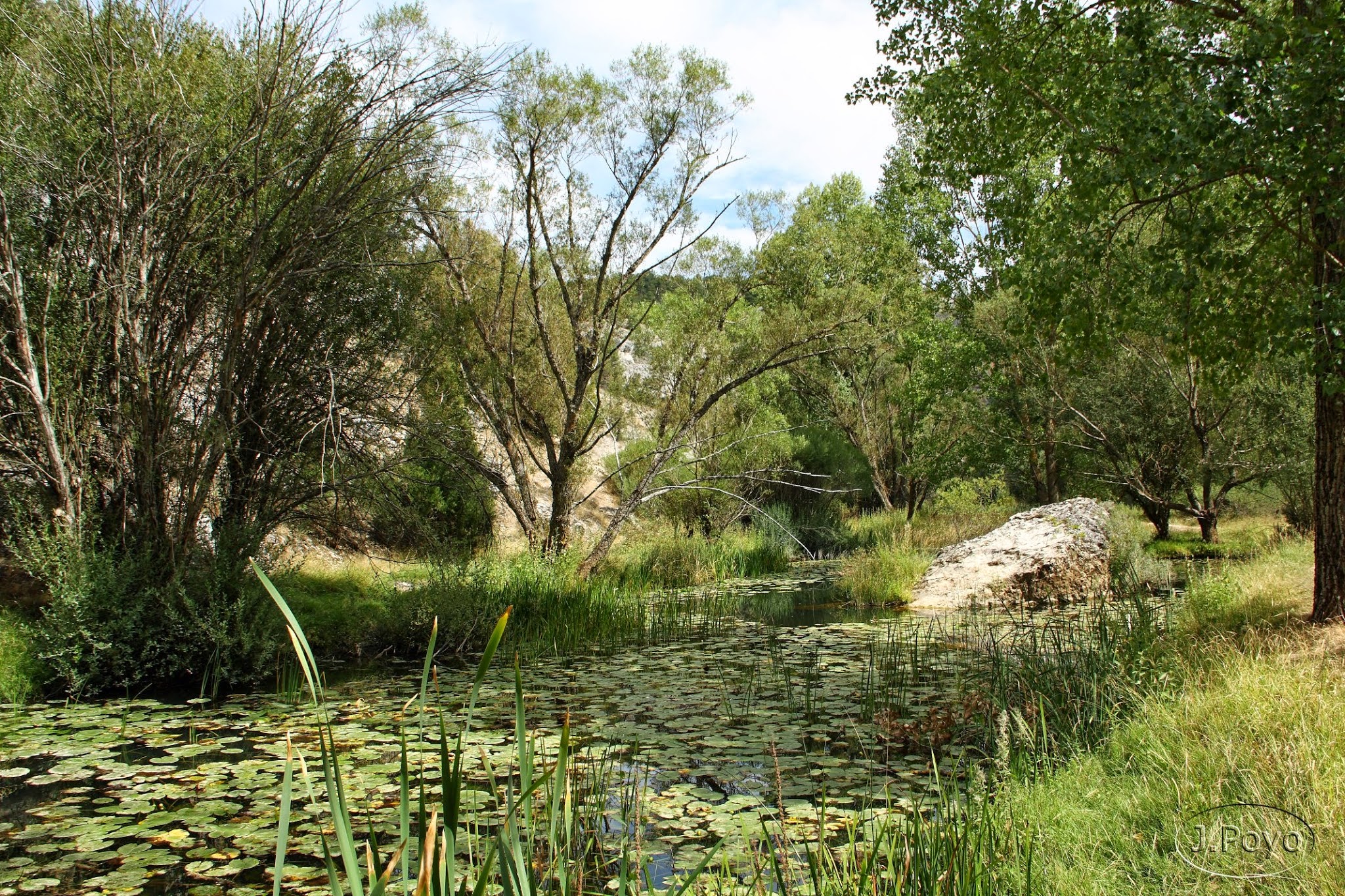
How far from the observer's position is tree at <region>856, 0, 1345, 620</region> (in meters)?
5.16

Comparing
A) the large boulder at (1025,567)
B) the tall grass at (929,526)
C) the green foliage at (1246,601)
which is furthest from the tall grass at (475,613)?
the tall grass at (929,526)

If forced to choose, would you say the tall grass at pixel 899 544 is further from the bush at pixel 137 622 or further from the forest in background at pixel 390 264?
the bush at pixel 137 622

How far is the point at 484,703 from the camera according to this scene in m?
6.00

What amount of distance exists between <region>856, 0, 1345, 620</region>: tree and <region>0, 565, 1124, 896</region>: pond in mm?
3389

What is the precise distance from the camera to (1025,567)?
11.2 meters

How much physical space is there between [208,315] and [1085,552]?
11.3 m

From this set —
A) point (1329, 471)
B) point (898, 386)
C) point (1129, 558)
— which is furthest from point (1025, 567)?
point (898, 386)

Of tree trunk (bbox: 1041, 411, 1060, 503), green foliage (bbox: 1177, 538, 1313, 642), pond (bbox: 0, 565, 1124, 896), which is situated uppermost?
tree trunk (bbox: 1041, 411, 1060, 503)

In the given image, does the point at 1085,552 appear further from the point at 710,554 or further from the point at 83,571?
the point at 83,571

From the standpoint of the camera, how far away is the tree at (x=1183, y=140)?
5.16 metres

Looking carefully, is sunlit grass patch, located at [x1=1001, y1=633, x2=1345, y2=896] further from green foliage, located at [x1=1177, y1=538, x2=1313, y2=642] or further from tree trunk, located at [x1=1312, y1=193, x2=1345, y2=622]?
tree trunk, located at [x1=1312, y1=193, x2=1345, y2=622]

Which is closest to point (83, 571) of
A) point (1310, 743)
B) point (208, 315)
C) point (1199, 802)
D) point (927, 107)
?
point (208, 315)

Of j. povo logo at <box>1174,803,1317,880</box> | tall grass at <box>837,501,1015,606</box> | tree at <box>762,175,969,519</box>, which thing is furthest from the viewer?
tree at <box>762,175,969,519</box>

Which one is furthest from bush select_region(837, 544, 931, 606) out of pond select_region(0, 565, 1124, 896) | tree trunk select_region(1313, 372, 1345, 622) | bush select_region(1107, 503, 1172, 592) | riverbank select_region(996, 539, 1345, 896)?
riverbank select_region(996, 539, 1345, 896)
